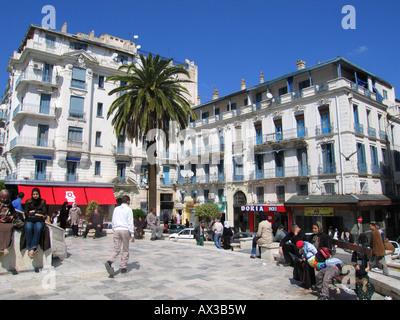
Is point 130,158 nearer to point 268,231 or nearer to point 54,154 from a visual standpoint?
point 54,154

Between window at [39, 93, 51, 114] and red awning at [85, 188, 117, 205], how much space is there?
971 cm

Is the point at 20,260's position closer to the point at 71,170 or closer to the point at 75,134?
the point at 71,170

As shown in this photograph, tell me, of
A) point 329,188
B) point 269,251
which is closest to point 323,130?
point 329,188

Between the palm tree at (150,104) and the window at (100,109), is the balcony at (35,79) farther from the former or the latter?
the palm tree at (150,104)

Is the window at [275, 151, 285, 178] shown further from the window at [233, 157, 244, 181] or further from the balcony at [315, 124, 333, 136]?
the window at [233, 157, 244, 181]

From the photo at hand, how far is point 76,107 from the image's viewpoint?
35.4m

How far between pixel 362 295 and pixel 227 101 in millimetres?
34702

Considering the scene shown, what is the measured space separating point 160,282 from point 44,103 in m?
32.6

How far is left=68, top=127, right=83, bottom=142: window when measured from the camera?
34688 millimetres

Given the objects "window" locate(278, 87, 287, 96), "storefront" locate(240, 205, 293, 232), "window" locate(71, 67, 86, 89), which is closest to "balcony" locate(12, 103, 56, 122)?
"window" locate(71, 67, 86, 89)

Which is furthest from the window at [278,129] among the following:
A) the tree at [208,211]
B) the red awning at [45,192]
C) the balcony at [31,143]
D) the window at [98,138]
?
the red awning at [45,192]

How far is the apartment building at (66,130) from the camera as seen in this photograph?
1287 inches

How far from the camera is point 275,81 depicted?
107 ft
